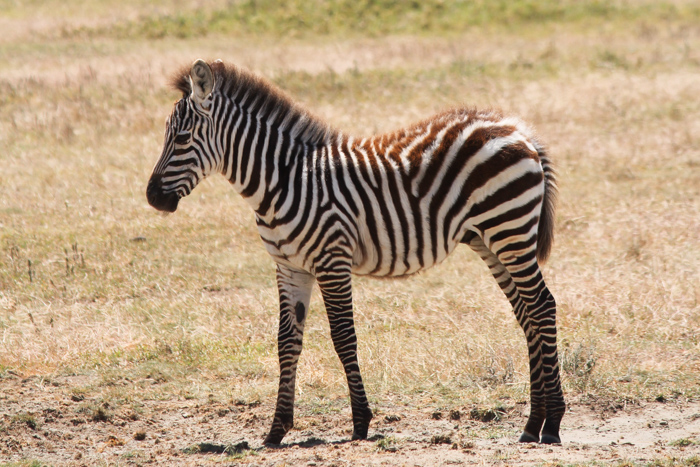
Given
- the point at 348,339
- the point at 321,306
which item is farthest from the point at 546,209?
the point at 321,306

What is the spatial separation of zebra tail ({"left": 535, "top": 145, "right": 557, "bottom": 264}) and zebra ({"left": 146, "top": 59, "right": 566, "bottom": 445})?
14 centimetres

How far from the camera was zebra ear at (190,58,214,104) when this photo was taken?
583 cm

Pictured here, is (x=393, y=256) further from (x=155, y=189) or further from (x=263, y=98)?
(x=155, y=189)

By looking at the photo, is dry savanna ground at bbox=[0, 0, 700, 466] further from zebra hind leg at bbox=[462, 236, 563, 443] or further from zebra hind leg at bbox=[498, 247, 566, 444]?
zebra hind leg at bbox=[498, 247, 566, 444]

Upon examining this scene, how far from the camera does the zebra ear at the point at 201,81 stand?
19.1 ft

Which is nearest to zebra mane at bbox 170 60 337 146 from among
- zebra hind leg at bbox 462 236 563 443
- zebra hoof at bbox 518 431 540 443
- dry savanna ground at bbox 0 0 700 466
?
zebra hind leg at bbox 462 236 563 443

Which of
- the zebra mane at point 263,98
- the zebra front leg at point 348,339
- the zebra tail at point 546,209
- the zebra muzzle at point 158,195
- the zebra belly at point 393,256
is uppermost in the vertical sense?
the zebra mane at point 263,98

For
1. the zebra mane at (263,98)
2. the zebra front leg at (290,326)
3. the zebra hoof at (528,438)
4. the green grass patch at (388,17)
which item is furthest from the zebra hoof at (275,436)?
the green grass patch at (388,17)

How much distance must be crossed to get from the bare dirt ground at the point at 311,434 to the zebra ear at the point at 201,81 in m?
2.64

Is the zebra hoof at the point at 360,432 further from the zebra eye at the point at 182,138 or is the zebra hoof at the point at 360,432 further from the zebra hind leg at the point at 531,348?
the zebra eye at the point at 182,138

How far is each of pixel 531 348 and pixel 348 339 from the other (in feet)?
5.09

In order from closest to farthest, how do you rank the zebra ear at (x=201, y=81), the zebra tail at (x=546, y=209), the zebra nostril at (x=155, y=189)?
A: 1. the zebra ear at (x=201, y=81)
2. the zebra nostril at (x=155, y=189)
3. the zebra tail at (x=546, y=209)

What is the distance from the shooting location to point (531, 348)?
20.6 feet

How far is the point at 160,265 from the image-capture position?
977 cm
